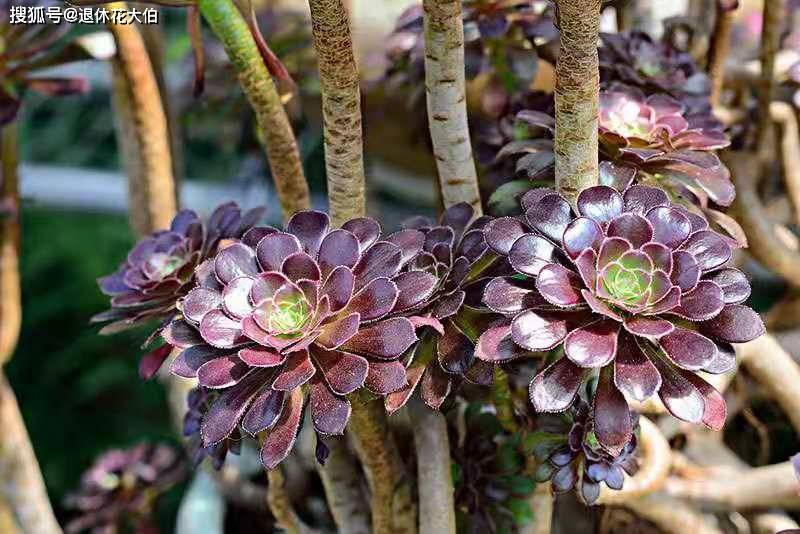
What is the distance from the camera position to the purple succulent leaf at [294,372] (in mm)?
458

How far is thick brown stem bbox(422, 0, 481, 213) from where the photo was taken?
0.56 meters

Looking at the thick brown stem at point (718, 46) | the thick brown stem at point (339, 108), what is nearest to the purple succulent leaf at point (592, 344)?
the thick brown stem at point (339, 108)

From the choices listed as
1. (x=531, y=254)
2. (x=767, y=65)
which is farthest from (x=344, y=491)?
(x=767, y=65)

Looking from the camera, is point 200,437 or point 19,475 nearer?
point 200,437

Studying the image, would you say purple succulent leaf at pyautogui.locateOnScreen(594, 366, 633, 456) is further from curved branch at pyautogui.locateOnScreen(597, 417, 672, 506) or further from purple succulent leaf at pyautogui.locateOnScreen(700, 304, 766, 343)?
curved branch at pyautogui.locateOnScreen(597, 417, 672, 506)

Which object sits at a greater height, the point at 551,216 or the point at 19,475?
the point at 551,216

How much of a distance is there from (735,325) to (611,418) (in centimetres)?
9

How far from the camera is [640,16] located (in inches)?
38.2

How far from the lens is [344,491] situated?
75 centimetres

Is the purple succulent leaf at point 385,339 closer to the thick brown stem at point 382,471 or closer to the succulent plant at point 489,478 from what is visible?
the thick brown stem at point 382,471

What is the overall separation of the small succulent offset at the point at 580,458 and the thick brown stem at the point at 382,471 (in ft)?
0.43

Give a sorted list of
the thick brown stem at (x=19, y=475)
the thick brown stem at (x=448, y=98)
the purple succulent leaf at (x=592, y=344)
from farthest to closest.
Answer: the thick brown stem at (x=19, y=475)
the thick brown stem at (x=448, y=98)
the purple succulent leaf at (x=592, y=344)

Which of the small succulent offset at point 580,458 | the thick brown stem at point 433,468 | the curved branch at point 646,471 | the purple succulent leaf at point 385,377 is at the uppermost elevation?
the purple succulent leaf at point 385,377

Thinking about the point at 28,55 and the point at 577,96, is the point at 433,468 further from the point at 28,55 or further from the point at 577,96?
the point at 28,55
